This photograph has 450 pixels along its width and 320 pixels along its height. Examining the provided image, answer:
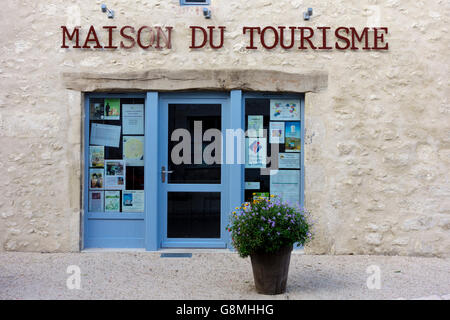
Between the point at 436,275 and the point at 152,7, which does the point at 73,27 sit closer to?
the point at 152,7

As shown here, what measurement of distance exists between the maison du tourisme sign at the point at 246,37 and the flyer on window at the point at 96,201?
1.91 metres

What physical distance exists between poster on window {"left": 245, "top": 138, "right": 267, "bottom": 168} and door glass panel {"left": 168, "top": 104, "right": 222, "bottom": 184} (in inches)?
16.1

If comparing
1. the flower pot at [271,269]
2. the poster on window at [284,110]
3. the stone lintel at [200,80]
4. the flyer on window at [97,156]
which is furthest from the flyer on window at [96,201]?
the flower pot at [271,269]

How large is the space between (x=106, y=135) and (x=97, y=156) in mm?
305

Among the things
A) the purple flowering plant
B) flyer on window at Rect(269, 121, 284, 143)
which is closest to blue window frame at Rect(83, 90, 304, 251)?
flyer on window at Rect(269, 121, 284, 143)

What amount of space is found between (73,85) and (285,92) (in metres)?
2.75

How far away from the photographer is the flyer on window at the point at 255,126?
618 cm

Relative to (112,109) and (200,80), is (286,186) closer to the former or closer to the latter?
(200,80)

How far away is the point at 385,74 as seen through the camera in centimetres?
598

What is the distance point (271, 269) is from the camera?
428 cm

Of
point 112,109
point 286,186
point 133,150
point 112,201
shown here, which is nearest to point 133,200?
point 112,201

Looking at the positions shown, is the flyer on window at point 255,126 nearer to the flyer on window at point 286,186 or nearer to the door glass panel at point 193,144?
the door glass panel at point 193,144

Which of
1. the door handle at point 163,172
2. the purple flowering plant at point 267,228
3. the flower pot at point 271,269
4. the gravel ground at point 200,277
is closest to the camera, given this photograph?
the purple flowering plant at point 267,228

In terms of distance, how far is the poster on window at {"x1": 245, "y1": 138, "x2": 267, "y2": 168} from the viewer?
20.3 ft
